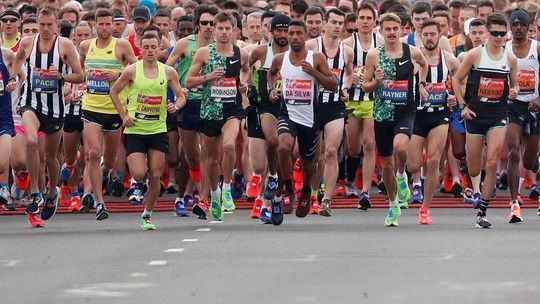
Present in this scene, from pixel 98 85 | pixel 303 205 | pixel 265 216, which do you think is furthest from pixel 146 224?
pixel 98 85

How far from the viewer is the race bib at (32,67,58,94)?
60.9 ft

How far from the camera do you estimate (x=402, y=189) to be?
19.0 meters

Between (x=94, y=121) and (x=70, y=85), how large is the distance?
142 cm

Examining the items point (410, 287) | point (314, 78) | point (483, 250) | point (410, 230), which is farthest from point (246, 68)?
point (410, 287)

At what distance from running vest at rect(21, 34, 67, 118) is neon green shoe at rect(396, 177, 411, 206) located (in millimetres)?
3671

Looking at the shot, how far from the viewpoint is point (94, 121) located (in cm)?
1861

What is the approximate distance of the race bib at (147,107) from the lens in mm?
17234

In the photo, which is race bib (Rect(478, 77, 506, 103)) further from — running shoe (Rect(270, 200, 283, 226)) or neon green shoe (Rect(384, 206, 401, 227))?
running shoe (Rect(270, 200, 283, 226))

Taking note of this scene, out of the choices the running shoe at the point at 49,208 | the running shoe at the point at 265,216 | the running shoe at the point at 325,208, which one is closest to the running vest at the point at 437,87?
the running shoe at the point at 325,208

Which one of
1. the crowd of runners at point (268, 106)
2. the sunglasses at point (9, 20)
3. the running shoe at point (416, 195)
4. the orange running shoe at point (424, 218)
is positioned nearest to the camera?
the crowd of runners at point (268, 106)

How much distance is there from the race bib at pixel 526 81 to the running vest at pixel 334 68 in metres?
2.04

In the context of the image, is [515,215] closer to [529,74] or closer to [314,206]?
[529,74]

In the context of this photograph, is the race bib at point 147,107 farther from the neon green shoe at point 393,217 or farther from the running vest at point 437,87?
the running vest at point 437,87

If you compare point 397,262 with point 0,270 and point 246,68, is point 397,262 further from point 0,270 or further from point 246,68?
point 246,68
